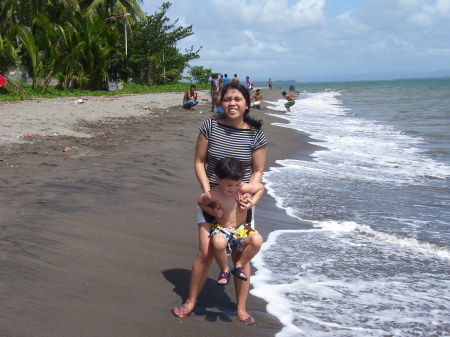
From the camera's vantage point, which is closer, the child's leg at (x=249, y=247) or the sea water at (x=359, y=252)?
the child's leg at (x=249, y=247)

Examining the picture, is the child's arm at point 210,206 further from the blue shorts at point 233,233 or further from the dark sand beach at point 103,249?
the dark sand beach at point 103,249

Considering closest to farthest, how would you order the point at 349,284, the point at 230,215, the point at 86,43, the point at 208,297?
the point at 230,215 < the point at 208,297 < the point at 349,284 < the point at 86,43

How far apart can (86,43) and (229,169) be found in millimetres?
25159

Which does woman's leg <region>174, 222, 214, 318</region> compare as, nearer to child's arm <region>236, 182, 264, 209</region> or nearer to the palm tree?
child's arm <region>236, 182, 264, 209</region>

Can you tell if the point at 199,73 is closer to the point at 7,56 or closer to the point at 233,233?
the point at 7,56

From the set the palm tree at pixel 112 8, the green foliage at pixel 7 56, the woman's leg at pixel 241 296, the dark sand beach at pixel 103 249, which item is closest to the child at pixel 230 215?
the woman's leg at pixel 241 296

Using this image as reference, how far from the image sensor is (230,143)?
10.9ft

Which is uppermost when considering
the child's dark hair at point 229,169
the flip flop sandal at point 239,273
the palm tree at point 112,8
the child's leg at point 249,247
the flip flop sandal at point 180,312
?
the palm tree at point 112,8

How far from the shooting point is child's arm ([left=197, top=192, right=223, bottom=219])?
319 cm

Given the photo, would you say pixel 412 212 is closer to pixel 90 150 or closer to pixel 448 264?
pixel 448 264

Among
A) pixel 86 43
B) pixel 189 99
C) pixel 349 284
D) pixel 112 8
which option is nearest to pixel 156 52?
pixel 112 8

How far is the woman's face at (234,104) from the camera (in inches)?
131

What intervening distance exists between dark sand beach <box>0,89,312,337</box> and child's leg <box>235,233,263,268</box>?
41cm

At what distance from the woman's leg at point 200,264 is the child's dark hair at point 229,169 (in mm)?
356
